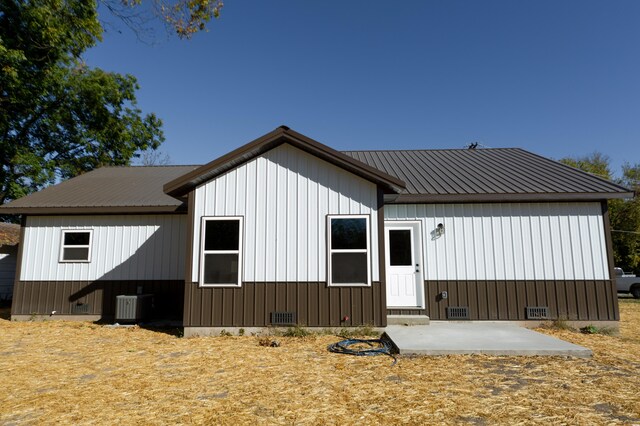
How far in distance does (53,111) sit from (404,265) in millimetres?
20946

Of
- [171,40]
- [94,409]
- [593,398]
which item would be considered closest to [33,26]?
[171,40]

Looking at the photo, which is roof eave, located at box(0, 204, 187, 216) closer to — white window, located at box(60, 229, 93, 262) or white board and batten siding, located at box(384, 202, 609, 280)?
white window, located at box(60, 229, 93, 262)

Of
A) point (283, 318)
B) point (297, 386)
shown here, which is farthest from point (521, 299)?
point (297, 386)

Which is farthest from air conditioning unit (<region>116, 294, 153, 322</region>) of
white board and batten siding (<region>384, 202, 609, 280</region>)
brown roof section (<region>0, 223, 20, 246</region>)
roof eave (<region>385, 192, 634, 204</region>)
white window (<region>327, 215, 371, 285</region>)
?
brown roof section (<region>0, 223, 20, 246</region>)

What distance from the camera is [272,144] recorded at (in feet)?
25.6

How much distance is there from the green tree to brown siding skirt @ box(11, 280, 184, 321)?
8.69 m

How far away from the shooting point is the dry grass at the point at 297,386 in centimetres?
351

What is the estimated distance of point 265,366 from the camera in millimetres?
5254

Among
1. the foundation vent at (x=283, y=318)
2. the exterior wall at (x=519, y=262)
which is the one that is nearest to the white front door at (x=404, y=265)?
the exterior wall at (x=519, y=262)

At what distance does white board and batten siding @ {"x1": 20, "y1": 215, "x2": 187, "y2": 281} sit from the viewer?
380 inches

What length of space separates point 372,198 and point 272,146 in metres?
2.43

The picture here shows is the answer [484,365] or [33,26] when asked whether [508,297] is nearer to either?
[484,365]

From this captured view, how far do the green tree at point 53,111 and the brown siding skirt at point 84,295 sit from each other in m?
8.69

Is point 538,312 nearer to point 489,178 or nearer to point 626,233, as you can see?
point 489,178
